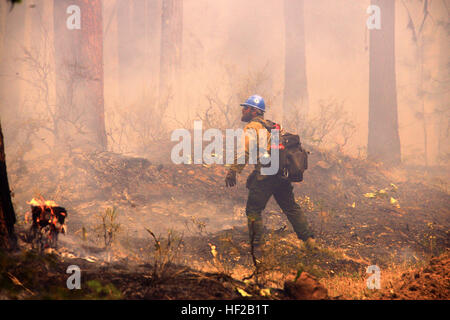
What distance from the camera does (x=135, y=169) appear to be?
7.70 m

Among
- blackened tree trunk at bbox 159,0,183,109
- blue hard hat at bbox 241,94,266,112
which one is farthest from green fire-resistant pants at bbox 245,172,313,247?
blackened tree trunk at bbox 159,0,183,109

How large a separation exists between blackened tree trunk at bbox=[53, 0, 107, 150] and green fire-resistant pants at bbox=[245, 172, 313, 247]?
5.59m

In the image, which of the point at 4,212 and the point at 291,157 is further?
the point at 291,157

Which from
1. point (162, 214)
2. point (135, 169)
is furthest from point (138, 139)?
point (162, 214)

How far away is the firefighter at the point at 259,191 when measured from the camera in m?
4.60

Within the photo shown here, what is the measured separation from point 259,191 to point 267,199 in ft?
0.59

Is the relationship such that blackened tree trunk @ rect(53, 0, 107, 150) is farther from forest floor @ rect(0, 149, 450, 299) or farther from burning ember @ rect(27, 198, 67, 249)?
burning ember @ rect(27, 198, 67, 249)

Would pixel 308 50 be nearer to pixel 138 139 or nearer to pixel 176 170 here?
pixel 138 139

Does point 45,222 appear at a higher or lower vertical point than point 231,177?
lower

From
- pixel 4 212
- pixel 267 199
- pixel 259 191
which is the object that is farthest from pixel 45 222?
pixel 267 199

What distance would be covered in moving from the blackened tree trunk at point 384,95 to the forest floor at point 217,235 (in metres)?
1.38

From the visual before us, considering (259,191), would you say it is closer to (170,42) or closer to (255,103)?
(255,103)

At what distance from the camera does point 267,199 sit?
4.68m
